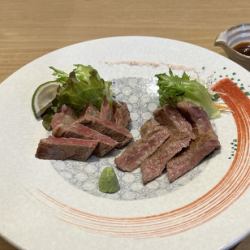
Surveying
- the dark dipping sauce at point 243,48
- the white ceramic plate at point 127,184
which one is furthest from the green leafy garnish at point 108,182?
the dark dipping sauce at point 243,48

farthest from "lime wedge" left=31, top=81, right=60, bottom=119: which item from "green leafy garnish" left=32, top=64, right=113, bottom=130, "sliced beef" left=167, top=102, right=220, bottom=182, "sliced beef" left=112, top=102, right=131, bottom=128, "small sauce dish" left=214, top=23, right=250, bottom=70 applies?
"small sauce dish" left=214, top=23, right=250, bottom=70

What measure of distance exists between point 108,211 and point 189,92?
74 cm

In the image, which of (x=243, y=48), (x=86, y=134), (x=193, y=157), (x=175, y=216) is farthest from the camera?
(x=243, y=48)

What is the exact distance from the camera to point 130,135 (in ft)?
6.84

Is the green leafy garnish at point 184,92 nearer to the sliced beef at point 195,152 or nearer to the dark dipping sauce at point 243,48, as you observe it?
the sliced beef at point 195,152

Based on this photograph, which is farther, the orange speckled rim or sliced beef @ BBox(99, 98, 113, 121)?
sliced beef @ BBox(99, 98, 113, 121)

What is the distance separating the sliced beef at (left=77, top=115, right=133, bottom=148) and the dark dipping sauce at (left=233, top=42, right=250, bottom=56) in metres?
0.88

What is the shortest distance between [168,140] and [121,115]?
0.27 meters

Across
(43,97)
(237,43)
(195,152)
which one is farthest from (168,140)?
(237,43)

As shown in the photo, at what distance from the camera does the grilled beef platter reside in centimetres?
192

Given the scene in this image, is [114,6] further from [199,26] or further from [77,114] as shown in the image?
[77,114]

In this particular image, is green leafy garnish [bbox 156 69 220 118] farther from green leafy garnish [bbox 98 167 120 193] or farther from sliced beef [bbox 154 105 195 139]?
green leafy garnish [bbox 98 167 120 193]

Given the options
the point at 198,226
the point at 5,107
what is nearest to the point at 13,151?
the point at 5,107

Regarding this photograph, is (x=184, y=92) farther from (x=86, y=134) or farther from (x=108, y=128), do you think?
(x=86, y=134)
